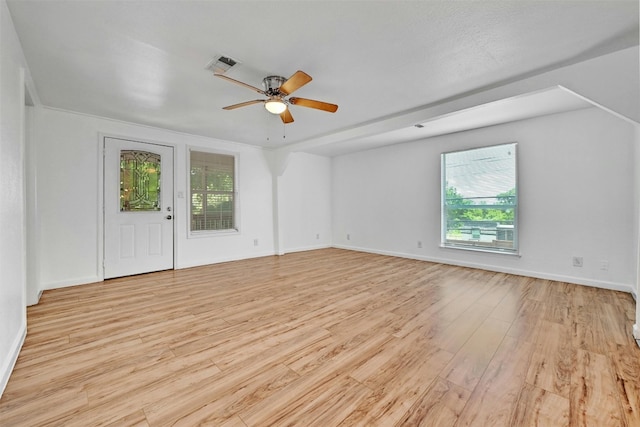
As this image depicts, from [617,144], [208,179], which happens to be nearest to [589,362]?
[617,144]

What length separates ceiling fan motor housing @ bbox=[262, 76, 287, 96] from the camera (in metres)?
2.69

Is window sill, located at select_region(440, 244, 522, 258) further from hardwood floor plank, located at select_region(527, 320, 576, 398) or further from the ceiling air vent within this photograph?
the ceiling air vent

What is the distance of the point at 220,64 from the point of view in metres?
2.46

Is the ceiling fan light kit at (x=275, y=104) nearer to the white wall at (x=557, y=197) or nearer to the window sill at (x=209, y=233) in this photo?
the window sill at (x=209, y=233)

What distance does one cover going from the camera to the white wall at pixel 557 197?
3.39 metres

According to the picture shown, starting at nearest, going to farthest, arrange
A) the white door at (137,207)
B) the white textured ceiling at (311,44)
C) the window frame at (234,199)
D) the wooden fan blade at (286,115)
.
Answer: the white textured ceiling at (311,44), the wooden fan blade at (286,115), the white door at (137,207), the window frame at (234,199)

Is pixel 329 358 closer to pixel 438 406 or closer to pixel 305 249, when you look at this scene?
pixel 438 406

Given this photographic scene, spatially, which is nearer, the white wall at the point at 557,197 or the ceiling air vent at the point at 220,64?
the ceiling air vent at the point at 220,64

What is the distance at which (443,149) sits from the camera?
499 cm

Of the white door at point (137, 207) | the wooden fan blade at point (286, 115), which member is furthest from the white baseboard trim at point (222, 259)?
the wooden fan blade at point (286, 115)

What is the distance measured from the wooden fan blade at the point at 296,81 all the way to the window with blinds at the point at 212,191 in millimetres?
3082

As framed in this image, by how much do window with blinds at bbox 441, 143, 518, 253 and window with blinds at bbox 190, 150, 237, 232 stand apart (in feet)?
13.6

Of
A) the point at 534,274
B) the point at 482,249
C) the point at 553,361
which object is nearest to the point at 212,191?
the point at 482,249

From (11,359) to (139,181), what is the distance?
310 centimetres
